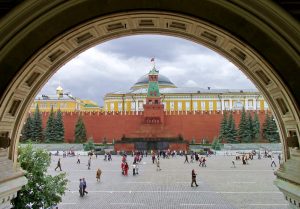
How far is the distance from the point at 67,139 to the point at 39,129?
4.84 meters

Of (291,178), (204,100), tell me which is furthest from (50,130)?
(291,178)

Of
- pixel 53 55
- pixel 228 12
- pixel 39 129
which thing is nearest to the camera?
pixel 228 12

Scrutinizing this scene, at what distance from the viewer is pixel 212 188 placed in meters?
A: 18.6

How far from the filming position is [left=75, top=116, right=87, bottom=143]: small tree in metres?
55.3

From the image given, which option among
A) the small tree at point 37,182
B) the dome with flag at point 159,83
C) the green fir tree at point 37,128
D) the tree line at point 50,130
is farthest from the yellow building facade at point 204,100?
the small tree at point 37,182

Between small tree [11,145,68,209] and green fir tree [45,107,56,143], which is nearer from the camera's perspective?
A: small tree [11,145,68,209]

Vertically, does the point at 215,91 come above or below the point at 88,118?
above

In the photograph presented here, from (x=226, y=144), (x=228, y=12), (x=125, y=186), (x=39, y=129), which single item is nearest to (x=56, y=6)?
(x=228, y=12)

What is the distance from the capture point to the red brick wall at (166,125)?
56.1 m

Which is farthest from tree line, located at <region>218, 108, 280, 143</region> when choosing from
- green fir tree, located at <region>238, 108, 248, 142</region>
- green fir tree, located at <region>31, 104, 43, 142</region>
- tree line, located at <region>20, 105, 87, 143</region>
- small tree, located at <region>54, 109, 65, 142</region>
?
green fir tree, located at <region>31, 104, 43, 142</region>

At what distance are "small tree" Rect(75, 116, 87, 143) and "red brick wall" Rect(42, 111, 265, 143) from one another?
101cm

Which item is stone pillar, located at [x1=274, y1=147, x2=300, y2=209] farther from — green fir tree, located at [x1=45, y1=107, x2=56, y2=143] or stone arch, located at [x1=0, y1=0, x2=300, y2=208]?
green fir tree, located at [x1=45, y1=107, x2=56, y2=143]

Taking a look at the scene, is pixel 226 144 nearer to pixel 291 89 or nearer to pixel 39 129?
pixel 39 129

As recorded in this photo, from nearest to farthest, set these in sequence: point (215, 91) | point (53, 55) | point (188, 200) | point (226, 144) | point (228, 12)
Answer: point (228, 12)
point (53, 55)
point (188, 200)
point (226, 144)
point (215, 91)
